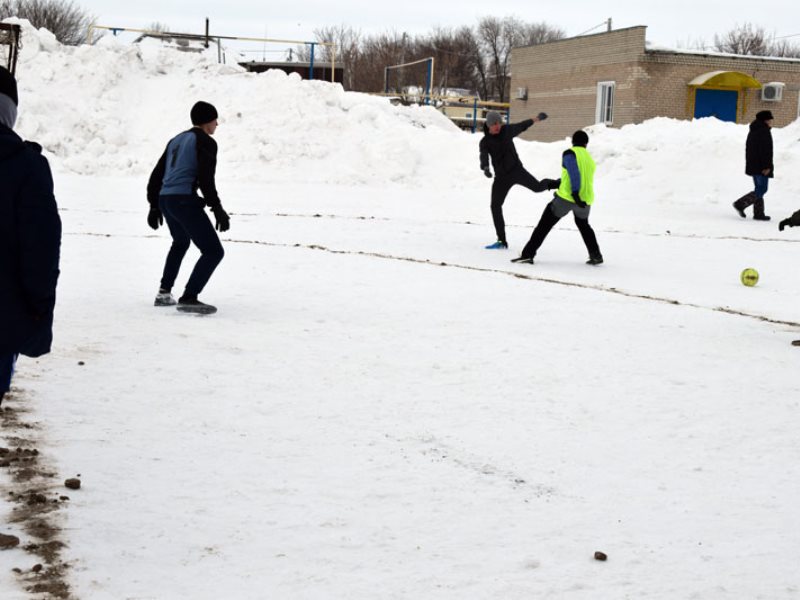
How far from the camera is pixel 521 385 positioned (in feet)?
20.0

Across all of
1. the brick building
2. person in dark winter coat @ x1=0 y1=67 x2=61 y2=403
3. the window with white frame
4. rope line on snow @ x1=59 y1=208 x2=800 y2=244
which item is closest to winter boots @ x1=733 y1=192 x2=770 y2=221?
rope line on snow @ x1=59 y1=208 x2=800 y2=244

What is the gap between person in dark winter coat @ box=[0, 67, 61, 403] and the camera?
3.57 metres

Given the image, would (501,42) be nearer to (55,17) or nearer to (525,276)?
(55,17)

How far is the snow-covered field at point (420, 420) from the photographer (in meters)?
3.60

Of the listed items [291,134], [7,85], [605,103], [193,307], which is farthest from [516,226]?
[605,103]

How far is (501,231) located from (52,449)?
8575 mm

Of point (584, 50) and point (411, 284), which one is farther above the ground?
point (584, 50)

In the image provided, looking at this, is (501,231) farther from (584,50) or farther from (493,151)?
(584,50)

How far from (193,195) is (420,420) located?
3188mm

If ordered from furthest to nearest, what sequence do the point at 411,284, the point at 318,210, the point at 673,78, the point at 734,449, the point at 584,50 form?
the point at 584,50, the point at 673,78, the point at 318,210, the point at 411,284, the point at 734,449

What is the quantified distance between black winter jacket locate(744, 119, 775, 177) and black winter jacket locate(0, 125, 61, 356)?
15137 millimetres

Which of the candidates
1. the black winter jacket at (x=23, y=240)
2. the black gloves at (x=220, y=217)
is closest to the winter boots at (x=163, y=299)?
the black gloves at (x=220, y=217)

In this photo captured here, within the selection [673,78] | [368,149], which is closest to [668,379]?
[368,149]

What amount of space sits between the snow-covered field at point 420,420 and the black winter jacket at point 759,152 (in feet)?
12.8
